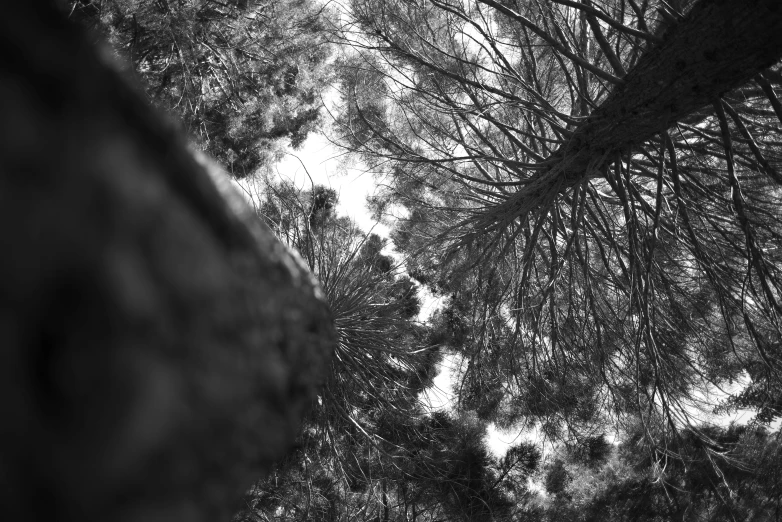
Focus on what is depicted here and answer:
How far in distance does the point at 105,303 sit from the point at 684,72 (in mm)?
1679

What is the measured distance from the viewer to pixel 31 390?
0.64ft

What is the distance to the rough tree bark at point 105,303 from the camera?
192 millimetres

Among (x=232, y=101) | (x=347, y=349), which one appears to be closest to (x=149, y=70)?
(x=232, y=101)

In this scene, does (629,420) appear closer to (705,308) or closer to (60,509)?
(705,308)

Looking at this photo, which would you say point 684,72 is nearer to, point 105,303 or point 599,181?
point 105,303

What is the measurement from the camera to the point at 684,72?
139cm

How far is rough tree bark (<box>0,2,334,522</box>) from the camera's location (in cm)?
19

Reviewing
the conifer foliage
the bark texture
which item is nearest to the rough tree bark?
the conifer foliage

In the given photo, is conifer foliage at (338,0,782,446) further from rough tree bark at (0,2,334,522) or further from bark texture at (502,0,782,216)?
rough tree bark at (0,2,334,522)

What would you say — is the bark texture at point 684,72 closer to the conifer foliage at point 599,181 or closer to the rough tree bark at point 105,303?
the conifer foliage at point 599,181

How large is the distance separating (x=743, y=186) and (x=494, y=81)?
194 centimetres

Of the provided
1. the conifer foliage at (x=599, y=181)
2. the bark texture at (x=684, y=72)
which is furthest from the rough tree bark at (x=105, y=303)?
the bark texture at (x=684, y=72)

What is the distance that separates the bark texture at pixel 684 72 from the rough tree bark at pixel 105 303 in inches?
60.4

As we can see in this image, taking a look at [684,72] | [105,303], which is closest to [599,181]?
[684,72]
